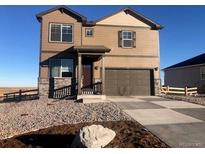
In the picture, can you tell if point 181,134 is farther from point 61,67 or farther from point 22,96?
point 22,96

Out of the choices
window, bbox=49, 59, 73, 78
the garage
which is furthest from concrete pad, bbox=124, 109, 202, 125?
window, bbox=49, 59, 73, 78

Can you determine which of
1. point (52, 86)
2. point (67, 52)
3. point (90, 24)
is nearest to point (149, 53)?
point (90, 24)

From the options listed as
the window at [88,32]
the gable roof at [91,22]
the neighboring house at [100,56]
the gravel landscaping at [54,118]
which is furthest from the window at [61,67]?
the gravel landscaping at [54,118]

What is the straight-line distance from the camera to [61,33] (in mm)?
19906

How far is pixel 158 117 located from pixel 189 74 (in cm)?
2174

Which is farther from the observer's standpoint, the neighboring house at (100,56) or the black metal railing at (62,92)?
the neighboring house at (100,56)

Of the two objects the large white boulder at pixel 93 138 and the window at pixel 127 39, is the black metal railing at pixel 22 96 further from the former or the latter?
the large white boulder at pixel 93 138

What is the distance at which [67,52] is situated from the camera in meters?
19.9

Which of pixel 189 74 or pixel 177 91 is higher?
pixel 189 74

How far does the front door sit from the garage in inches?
55.1

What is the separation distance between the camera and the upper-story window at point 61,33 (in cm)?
1980

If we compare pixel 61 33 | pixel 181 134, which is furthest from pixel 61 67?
pixel 181 134

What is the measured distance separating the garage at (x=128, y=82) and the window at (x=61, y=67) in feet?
10.4
